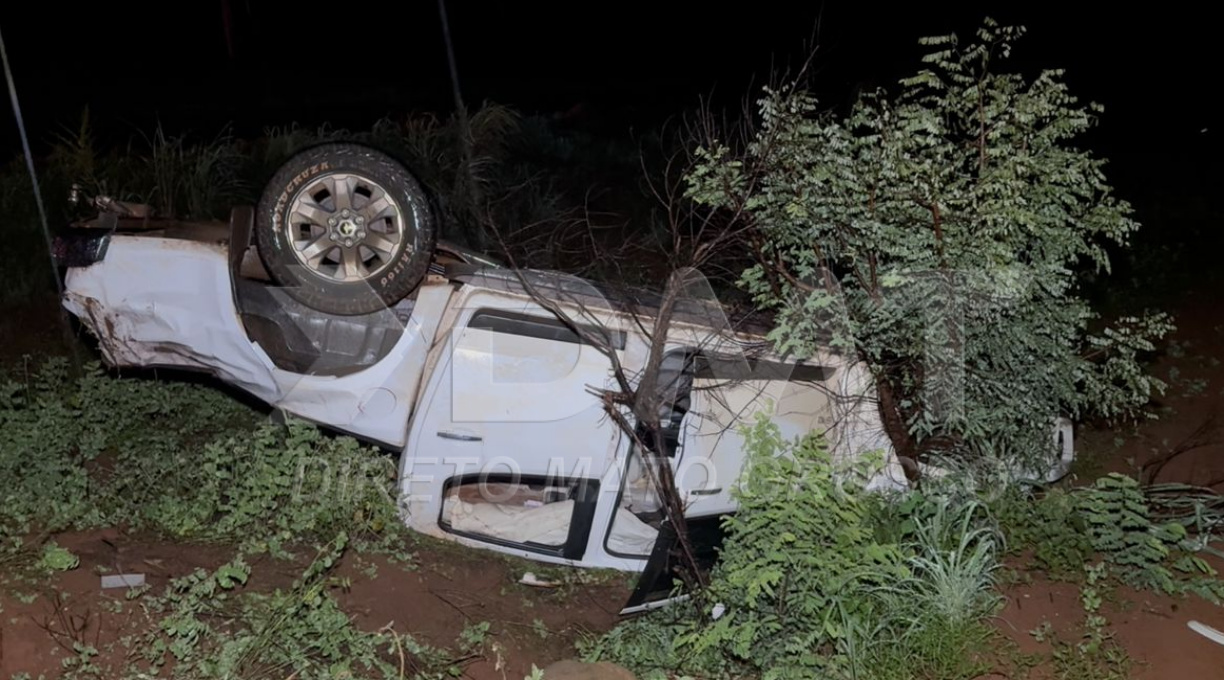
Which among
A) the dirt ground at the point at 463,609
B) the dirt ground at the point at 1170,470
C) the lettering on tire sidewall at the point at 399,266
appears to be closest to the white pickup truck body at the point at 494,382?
the lettering on tire sidewall at the point at 399,266

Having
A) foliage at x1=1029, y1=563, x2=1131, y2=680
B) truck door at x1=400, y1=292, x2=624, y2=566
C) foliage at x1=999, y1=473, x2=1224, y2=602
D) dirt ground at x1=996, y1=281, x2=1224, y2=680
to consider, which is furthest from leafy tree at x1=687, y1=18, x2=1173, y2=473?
foliage at x1=1029, y1=563, x2=1131, y2=680

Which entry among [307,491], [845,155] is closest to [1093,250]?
[845,155]

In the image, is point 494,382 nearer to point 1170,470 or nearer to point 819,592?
point 819,592

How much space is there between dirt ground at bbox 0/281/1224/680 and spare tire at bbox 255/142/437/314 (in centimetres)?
140

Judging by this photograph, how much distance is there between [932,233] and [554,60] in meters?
15.2

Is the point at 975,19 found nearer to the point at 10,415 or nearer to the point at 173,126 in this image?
the point at 173,126

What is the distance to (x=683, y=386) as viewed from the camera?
559 centimetres

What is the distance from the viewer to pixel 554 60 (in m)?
20.2

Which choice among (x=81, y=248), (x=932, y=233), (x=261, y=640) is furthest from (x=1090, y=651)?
(x=81, y=248)

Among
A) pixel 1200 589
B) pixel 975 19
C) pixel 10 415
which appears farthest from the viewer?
pixel 975 19

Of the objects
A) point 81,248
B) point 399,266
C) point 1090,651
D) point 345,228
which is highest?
point 345,228

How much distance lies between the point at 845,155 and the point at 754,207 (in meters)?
0.55

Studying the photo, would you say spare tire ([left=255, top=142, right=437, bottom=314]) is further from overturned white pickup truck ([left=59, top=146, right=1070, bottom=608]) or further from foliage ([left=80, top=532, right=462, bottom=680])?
foliage ([left=80, top=532, right=462, bottom=680])

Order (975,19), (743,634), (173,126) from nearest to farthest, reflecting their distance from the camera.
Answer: (743,634) → (173,126) → (975,19)
